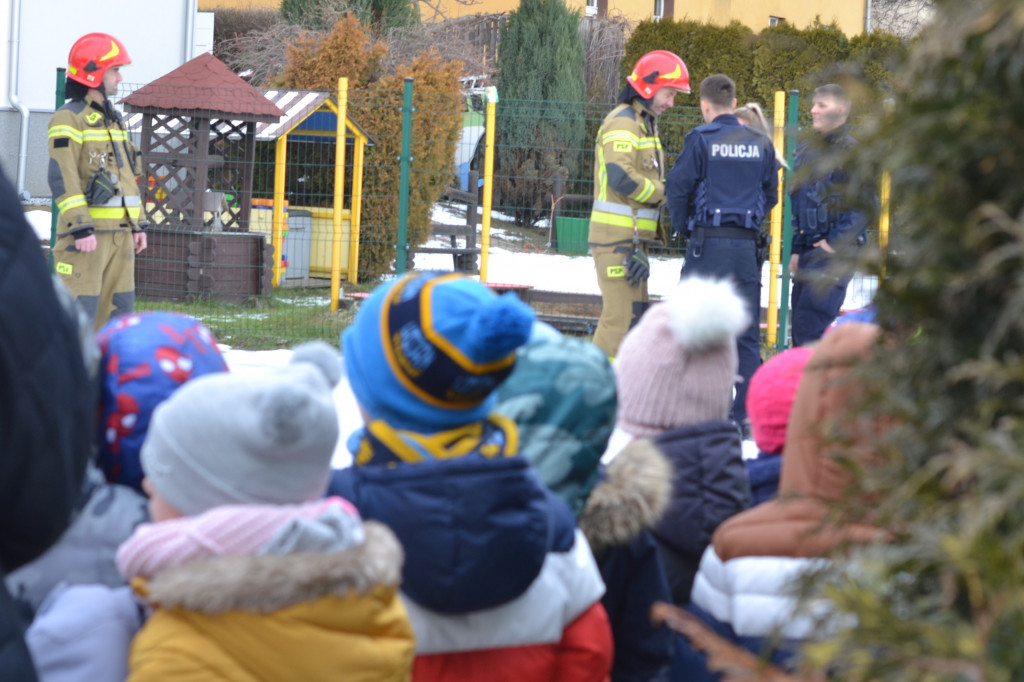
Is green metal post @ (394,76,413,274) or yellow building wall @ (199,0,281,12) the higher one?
yellow building wall @ (199,0,281,12)

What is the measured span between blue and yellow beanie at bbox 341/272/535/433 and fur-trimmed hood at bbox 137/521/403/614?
0.41 metres

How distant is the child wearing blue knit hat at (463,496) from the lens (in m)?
1.95

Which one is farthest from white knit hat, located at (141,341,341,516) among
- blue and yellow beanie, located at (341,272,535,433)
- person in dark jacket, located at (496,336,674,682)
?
person in dark jacket, located at (496,336,674,682)

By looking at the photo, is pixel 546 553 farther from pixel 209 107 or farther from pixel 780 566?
pixel 209 107

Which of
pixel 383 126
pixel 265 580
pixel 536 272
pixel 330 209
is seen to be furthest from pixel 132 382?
pixel 330 209

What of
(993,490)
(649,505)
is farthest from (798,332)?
(993,490)

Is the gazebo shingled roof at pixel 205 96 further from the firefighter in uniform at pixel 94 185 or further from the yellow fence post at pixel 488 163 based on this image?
the firefighter in uniform at pixel 94 185

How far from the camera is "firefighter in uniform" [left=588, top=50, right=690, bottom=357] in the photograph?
724cm

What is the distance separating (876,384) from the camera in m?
1.18

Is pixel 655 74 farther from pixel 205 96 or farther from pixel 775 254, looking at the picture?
pixel 205 96

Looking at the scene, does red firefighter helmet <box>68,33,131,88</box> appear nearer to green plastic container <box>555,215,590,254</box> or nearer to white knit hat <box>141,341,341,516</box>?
Answer: white knit hat <box>141,341,341,516</box>

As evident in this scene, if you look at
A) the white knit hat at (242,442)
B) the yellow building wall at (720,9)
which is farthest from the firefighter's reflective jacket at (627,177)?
the yellow building wall at (720,9)

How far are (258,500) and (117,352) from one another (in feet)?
1.70

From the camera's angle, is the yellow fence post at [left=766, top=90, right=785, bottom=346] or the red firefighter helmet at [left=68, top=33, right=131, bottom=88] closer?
the red firefighter helmet at [left=68, top=33, right=131, bottom=88]
